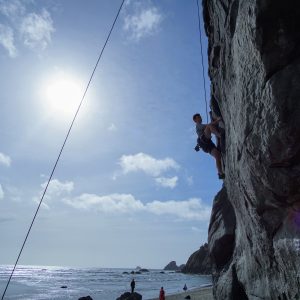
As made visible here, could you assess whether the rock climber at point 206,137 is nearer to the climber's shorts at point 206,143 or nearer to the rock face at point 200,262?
the climber's shorts at point 206,143

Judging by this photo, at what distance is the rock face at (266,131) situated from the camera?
7.29 m

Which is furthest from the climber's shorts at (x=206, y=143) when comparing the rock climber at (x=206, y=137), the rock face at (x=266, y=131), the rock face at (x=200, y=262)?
the rock face at (x=200, y=262)

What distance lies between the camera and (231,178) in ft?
39.2

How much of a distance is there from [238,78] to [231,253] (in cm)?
915

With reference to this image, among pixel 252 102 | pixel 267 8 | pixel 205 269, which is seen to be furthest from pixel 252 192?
pixel 205 269

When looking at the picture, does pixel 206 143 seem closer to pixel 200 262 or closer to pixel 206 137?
pixel 206 137

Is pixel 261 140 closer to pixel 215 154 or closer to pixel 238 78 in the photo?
pixel 238 78

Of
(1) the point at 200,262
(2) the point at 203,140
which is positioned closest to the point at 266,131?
(2) the point at 203,140

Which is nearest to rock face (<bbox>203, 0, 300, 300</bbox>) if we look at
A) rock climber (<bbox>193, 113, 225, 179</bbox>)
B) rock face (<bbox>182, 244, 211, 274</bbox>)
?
rock climber (<bbox>193, 113, 225, 179</bbox>)

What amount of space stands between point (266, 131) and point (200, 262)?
5848 inches

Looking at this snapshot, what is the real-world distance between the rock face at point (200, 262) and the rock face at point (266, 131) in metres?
133

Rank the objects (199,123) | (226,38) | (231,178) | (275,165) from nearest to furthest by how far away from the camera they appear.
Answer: (275,165)
(226,38)
(231,178)
(199,123)

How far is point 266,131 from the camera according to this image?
7.64 meters

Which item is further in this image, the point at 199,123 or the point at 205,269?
the point at 205,269
